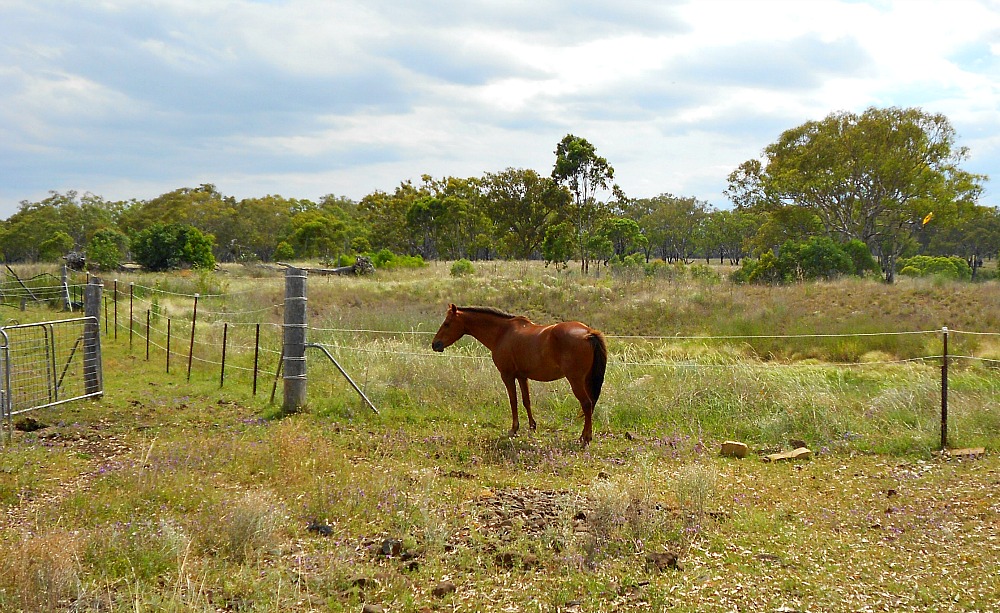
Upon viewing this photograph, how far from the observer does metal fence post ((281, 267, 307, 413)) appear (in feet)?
30.3

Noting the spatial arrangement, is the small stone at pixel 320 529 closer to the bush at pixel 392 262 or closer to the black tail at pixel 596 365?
the black tail at pixel 596 365

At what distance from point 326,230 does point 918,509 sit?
2489 inches

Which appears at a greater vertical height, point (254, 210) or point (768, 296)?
point (254, 210)

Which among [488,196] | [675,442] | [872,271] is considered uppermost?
[488,196]

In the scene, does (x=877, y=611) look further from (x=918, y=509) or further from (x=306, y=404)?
(x=306, y=404)

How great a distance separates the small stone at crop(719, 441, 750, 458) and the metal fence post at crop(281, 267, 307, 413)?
17.6 feet

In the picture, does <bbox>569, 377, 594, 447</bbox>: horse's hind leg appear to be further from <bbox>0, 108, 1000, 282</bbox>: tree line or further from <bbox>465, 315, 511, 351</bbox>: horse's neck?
<bbox>0, 108, 1000, 282</bbox>: tree line

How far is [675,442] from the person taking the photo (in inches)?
313

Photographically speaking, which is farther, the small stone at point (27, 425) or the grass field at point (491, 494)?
the small stone at point (27, 425)

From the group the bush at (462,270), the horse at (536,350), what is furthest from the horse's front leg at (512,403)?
the bush at (462,270)

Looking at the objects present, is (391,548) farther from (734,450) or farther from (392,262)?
(392,262)

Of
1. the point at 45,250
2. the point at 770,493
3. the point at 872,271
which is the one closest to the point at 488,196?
the point at 872,271

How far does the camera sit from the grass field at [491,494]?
407 cm

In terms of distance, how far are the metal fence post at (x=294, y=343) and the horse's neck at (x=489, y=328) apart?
2.34 meters
